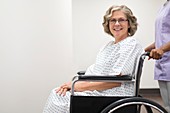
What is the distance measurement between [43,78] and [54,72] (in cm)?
15

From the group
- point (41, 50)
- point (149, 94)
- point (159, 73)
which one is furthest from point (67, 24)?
point (149, 94)

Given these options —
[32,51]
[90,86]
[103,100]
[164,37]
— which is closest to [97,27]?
[32,51]

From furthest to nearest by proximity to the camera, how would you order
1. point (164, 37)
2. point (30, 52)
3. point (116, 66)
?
1. point (30, 52)
2. point (164, 37)
3. point (116, 66)

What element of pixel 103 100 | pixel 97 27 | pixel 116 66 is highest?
pixel 97 27

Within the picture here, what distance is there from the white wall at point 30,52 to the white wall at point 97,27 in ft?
6.34

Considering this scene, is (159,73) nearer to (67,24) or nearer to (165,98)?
(165,98)

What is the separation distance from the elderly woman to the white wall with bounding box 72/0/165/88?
2.77 metres

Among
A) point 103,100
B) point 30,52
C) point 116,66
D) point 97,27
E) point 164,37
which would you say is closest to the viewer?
point 103,100

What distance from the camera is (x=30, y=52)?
2.30 meters

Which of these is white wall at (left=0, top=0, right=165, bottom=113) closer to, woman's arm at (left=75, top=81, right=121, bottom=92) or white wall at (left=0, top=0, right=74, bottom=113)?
white wall at (left=0, top=0, right=74, bottom=113)

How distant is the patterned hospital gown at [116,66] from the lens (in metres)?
1.45

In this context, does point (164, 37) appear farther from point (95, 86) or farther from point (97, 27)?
point (97, 27)

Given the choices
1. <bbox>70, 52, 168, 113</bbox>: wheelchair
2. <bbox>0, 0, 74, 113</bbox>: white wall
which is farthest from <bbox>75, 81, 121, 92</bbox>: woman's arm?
<bbox>0, 0, 74, 113</bbox>: white wall

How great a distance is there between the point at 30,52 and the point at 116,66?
1.10 m
